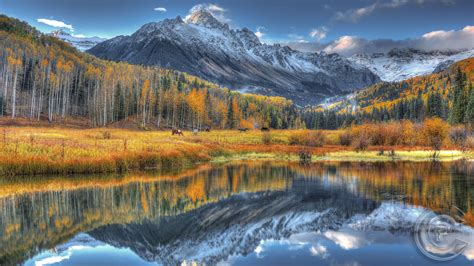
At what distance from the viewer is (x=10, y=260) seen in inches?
543

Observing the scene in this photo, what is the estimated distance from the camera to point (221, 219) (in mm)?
20766

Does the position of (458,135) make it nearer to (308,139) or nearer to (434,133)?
(434,133)

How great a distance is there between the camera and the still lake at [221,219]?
14.7 meters

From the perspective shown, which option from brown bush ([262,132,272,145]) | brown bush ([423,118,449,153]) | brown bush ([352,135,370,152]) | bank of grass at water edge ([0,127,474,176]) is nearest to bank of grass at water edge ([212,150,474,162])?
bank of grass at water edge ([0,127,474,176])

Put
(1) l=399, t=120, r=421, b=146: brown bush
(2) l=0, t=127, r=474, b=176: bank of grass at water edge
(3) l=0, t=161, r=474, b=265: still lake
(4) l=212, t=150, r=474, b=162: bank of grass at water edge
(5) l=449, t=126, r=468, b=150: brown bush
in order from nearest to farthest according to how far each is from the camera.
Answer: (3) l=0, t=161, r=474, b=265: still lake → (2) l=0, t=127, r=474, b=176: bank of grass at water edge → (4) l=212, t=150, r=474, b=162: bank of grass at water edge → (5) l=449, t=126, r=468, b=150: brown bush → (1) l=399, t=120, r=421, b=146: brown bush

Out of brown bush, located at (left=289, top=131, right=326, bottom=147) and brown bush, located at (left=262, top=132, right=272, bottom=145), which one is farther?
brown bush, located at (left=289, top=131, right=326, bottom=147)

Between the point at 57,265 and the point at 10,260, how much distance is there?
5.70 ft

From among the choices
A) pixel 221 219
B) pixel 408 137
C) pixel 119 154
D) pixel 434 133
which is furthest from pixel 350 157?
pixel 221 219

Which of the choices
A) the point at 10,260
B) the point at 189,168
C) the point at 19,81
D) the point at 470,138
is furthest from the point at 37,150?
the point at 19,81

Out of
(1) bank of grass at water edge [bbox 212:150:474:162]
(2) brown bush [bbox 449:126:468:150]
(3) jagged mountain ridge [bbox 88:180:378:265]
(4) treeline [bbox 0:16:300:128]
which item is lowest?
(3) jagged mountain ridge [bbox 88:180:378:265]

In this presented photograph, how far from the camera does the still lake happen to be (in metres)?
14.7

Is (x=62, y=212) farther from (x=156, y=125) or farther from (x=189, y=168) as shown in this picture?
(x=156, y=125)

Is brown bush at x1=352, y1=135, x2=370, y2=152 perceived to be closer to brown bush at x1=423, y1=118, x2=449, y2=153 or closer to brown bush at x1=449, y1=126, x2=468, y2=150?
brown bush at x1=423, y1=118, x2=449, y2=153

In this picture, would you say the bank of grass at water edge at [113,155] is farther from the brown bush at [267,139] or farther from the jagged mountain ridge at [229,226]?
the jagged mountain ridge at [229,226]
